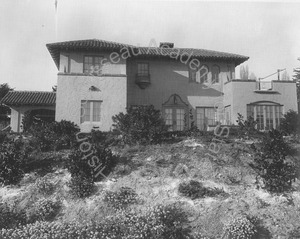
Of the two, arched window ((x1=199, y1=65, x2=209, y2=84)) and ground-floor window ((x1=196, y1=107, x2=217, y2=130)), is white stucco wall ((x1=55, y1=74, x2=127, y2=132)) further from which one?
arched window ((x1=199, y1=65, x2=209, y2=84))

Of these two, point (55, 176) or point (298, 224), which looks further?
point (55, 176)

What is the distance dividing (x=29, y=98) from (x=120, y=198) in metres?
16.7

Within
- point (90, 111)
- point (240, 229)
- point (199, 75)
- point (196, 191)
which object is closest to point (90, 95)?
point (90, 111)

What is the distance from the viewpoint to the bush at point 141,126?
19219 mm

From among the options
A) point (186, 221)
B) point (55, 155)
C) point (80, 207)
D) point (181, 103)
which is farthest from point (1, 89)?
point (186, 221)

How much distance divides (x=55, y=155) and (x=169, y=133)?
245 inches

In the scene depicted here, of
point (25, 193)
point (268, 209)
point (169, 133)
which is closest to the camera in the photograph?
point (268, 209)

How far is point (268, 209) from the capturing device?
47.7ft

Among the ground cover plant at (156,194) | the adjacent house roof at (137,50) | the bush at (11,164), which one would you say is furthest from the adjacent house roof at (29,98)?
the bush at (11,164)

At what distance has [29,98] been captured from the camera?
94.6ft

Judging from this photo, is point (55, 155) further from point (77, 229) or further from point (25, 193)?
point (77, 229)

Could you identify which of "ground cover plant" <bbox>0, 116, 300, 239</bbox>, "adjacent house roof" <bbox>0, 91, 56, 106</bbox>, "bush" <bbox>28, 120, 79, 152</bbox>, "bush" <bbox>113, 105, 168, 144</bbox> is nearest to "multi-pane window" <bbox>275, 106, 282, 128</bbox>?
"ground cover plant" <bbox>0, 116, 300, 239</bbox>

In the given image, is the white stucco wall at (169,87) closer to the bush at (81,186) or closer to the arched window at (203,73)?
the arched window at (203,73)

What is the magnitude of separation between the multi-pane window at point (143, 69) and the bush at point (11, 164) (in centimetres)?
1259
